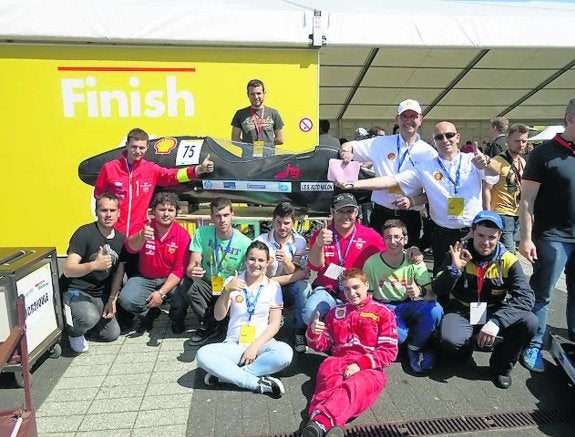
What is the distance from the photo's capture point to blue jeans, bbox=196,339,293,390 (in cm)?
289

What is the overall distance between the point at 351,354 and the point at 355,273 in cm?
52

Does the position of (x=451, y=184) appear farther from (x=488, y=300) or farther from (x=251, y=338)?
(x=251, y=338)

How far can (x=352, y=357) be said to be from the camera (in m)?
2.82

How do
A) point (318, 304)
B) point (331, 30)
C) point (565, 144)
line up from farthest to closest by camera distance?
point (331, 30), point (318, 304), point (565, 144)

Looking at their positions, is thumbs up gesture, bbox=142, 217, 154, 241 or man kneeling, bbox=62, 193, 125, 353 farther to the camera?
thumbs up gesture, bbox=142, 217, 154, 241

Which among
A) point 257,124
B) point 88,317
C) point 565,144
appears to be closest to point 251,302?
point 88,317

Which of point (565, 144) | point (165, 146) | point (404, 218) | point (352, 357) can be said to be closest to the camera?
point (352, 357)

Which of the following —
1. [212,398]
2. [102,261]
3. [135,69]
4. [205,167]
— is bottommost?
[212,398]

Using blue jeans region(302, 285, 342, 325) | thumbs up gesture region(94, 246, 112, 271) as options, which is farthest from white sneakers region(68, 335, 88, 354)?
blue jeans region(302, 285, 342, 325)

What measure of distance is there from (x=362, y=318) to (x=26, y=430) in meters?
1.91

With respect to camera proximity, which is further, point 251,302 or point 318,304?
point 318,304

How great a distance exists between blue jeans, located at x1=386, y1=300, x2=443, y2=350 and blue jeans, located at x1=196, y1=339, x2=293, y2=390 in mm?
866

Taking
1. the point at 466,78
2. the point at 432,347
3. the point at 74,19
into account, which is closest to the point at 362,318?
the point at 432,347

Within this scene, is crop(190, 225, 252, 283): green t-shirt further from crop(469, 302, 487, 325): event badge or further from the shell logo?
crop(469, 302, 487, 325): event badge
